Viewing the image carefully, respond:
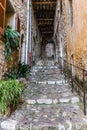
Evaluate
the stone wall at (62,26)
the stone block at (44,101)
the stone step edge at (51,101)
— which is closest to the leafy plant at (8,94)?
the stone step edge at (51,101)

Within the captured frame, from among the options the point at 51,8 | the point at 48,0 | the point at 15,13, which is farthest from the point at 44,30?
the point at 15,13

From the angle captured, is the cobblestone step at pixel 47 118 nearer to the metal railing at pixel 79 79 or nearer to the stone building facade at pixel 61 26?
the metal railing at pixel 79 79

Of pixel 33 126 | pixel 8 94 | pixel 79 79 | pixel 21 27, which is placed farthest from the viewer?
pixel 21 27

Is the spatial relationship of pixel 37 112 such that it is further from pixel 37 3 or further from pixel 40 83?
Answer: pixel 37 3

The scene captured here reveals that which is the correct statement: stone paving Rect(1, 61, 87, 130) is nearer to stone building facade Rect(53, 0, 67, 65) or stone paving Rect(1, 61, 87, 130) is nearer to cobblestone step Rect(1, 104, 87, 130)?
cobblestone step Rect(1, 104, 87, 130)

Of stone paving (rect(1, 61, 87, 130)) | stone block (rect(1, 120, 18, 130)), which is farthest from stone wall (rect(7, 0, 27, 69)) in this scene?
stone block (rect(1, 120, 18, 130))

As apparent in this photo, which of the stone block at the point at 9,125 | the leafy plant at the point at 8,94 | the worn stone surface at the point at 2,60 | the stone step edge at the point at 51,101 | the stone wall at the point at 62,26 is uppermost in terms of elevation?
the stone wall at the point at 62,26

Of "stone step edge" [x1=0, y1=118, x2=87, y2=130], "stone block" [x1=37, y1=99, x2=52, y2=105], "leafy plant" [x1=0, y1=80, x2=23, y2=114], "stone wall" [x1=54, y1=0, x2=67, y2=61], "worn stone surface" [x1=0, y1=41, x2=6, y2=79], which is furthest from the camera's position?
"stone wall" [x1=54, y1=0, x2=67, y2=61]

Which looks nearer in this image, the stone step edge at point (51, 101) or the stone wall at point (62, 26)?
the stone step edge at point (51, 101)

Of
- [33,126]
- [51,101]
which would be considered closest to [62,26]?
[51,101]

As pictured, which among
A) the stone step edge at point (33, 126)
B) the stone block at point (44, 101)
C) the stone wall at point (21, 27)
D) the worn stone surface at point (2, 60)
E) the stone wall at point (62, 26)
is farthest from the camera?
the stone wall at point (62, 26)

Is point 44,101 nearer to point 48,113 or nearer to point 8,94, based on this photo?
point 48,113

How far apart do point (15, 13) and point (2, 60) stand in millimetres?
2530

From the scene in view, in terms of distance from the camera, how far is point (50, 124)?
344cm
